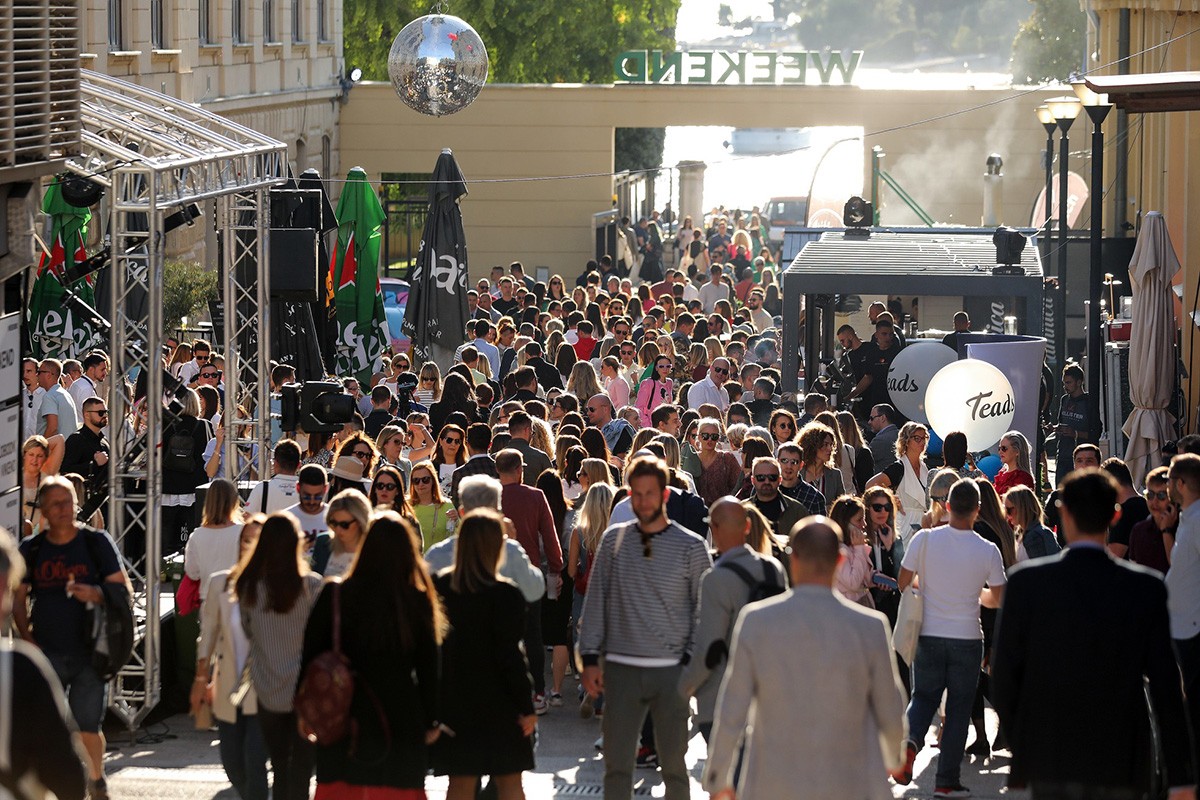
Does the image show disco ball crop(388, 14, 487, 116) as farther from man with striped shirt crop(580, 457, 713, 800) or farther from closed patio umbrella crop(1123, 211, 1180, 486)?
man with striped shirt crop(580, 457, 713, 800)

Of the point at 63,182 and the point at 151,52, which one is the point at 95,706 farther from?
the point at 151,52

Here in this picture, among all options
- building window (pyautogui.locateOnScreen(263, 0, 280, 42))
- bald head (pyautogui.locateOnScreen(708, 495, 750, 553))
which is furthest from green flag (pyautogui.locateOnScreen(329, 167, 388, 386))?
building window (pyautogui.locateOnScreen(263, 0, 280, 42))

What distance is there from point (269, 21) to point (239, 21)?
2075 millimetres

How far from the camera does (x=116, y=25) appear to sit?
26844mm

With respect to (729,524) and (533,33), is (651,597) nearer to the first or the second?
(729,524)

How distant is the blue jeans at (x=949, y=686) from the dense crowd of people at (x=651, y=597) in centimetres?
1

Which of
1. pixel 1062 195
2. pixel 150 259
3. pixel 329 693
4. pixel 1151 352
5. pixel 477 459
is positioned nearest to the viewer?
pixel 329 693

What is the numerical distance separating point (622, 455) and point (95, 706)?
5.72 metres

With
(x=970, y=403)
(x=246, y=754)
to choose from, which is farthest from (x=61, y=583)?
(x=970, y=403)

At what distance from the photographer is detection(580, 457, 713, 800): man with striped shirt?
319 inches

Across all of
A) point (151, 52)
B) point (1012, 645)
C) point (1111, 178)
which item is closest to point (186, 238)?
point (151, 52)

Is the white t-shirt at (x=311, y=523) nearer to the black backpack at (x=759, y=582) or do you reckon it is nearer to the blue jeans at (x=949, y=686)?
the black backpack at (x=759, y=582)

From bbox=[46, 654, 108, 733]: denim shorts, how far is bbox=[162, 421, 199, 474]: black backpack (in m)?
Result: 4.93

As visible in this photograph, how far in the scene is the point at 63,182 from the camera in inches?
472
